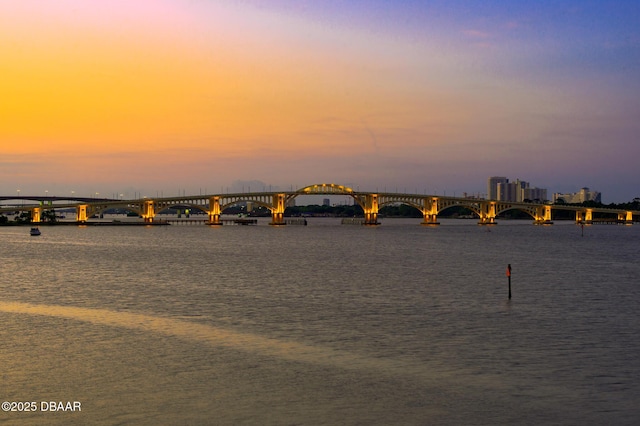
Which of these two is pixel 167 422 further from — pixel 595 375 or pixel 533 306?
pixel 533 306

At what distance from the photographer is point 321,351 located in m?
22.5

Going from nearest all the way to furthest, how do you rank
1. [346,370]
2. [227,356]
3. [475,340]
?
[346,370] → [227,356] → [475,340]

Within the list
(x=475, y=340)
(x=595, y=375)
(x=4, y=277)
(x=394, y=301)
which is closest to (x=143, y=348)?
(x=475, y=340)

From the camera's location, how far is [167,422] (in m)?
14.7

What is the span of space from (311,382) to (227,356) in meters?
4.19

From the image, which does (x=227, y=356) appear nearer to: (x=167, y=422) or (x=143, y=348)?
(x=143, y=348)

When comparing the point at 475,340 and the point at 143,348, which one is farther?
the point at 475,340

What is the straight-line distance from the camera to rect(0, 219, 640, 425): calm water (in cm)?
1584

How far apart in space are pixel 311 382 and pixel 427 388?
9.61 feet

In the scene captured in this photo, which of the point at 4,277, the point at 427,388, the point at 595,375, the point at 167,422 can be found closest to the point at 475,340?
the point at 595,375

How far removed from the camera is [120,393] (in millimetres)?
17016

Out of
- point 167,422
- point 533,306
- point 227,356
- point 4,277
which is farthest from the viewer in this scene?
point 4,277

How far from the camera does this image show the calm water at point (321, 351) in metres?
15.8

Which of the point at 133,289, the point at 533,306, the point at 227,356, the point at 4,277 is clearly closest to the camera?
the point at 227,356
